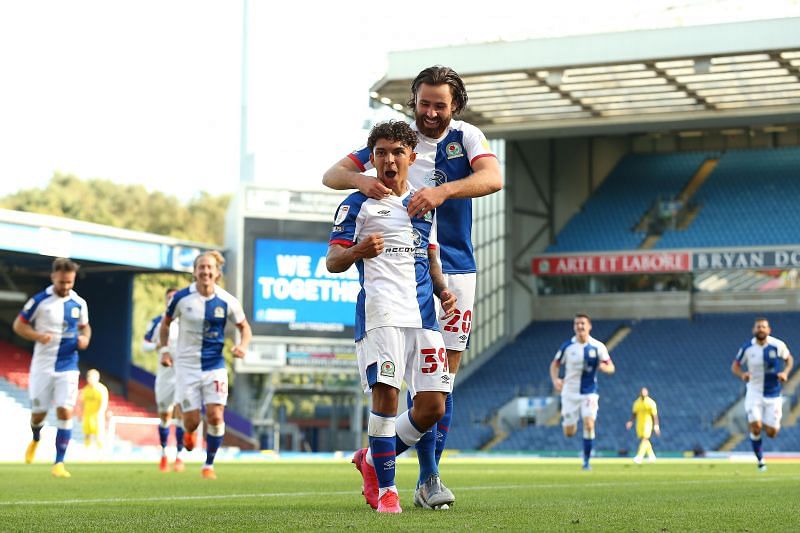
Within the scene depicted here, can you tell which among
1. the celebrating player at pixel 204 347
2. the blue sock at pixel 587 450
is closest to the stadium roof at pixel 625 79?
the blue sock at pixel 587 450

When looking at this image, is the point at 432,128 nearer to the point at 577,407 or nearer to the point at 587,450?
the point at 587,450

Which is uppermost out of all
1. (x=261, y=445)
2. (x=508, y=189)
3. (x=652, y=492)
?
(x=508, y=189)

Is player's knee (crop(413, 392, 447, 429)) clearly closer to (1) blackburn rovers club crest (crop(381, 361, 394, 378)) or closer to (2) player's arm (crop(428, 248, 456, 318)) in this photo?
(1) blackburn rovers club crest (crop(381, 361, 394, 378))

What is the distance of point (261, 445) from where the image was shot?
39156 millimetres

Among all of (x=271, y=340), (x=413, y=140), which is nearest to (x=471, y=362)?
(x=271, y=340)

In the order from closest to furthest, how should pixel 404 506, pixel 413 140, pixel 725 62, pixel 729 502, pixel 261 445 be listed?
pixel 413 140 < pixel 404 506 < pixel 729 502 < pixel 725 62 < pixel 261 445

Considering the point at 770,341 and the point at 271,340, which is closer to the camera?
the point at 770,341

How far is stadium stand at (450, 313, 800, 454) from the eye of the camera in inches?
1489

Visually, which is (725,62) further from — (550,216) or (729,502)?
(729,502)

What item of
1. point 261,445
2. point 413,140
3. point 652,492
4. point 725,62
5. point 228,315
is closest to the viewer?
point 413,140

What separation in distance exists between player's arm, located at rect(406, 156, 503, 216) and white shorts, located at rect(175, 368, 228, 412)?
6.91 meters

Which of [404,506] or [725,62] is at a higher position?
[725,62]

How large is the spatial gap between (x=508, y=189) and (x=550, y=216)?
223 cm

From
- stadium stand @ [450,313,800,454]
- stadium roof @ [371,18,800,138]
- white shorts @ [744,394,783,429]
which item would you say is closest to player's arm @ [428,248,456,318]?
white shorts @ [744,394,783,429]
